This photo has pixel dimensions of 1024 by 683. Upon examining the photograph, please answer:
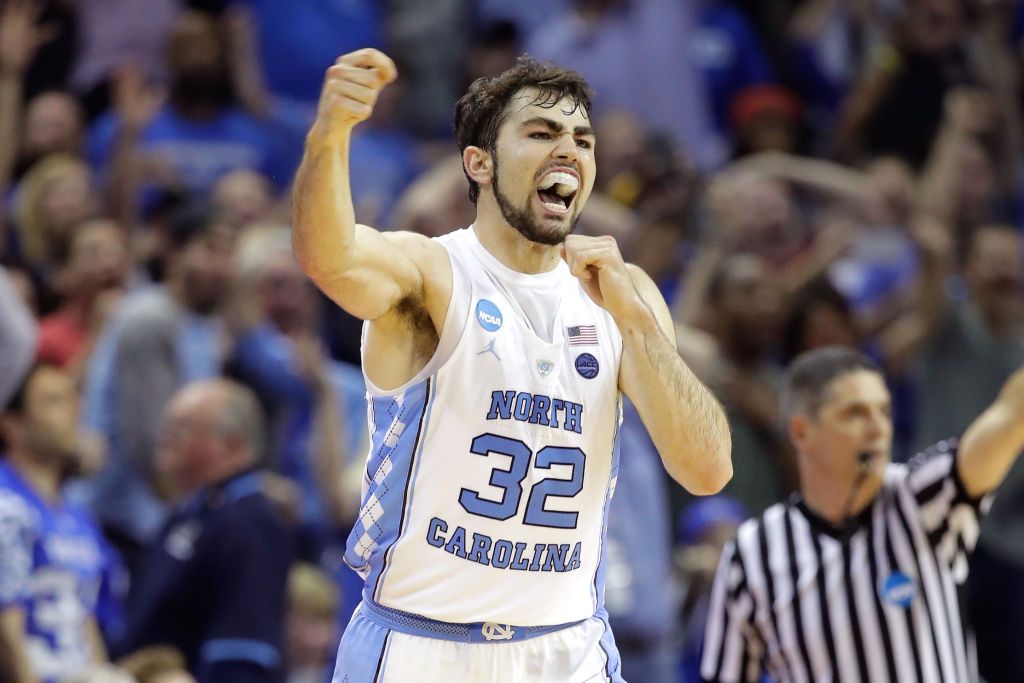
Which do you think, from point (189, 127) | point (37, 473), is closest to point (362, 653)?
point (37, 473)

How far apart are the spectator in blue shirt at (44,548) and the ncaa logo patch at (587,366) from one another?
3.22 metres

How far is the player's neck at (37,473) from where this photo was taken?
7633 millimetres

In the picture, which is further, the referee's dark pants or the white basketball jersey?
the referee's dark pants

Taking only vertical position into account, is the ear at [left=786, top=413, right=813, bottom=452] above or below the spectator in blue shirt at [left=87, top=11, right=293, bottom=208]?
below

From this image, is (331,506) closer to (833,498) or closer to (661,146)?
(833,498)

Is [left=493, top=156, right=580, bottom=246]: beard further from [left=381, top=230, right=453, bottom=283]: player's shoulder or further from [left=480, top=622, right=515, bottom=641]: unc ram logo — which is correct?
[left=480, top=622, right=515, bottom=641]: unc ram logo

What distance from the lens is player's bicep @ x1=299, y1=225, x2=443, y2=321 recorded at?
4453 millimetres

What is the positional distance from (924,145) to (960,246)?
3.82 ft

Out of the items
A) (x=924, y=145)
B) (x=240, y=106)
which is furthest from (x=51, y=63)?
(x=924, y=145)

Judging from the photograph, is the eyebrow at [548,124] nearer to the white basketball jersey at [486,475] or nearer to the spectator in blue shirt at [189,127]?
the white basketball jersey at [486,475]

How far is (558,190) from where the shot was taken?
4914 mm

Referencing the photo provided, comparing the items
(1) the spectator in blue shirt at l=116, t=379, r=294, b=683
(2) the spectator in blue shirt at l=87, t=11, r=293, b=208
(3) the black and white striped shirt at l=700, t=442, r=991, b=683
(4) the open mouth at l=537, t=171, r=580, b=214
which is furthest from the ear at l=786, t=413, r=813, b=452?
(2) the spectator in blue shirt at l=87, t=11, r=293, b=208

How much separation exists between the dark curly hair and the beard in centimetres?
13

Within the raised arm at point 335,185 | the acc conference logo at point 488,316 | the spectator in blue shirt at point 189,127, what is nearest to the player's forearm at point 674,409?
the acc conference logo at point 488,316
